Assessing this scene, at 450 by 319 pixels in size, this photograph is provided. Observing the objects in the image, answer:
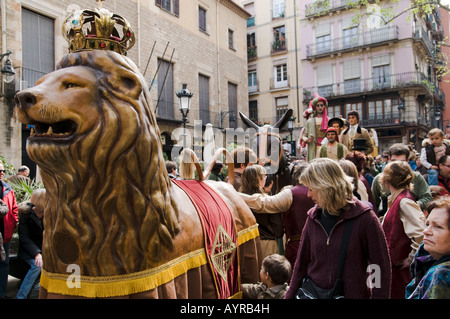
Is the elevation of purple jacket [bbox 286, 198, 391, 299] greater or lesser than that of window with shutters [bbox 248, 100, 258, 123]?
lesser

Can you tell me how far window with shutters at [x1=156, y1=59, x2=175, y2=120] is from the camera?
1870 cm

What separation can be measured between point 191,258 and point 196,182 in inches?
33.8

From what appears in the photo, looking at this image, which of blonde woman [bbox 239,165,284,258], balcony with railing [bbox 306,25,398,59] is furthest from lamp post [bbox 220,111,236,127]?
blonde woman [bbox 239,165,284,258]

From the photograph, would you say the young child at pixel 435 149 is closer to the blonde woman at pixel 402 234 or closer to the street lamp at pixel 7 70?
the blonde woman at pixel 402 234

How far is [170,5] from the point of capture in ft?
62.9

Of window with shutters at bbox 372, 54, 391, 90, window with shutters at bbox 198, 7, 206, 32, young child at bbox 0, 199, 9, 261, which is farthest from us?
window with shutters at bbox 372, 54, 391, 90

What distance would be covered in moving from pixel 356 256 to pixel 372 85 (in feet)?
91.8

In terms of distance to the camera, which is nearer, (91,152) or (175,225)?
(91,152)

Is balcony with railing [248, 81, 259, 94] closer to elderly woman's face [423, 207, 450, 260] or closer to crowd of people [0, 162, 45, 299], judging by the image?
crowd of people [0, 162, 45, 299]

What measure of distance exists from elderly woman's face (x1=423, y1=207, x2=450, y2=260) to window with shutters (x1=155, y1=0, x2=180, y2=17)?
1852 cm

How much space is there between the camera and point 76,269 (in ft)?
6.48
